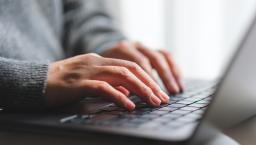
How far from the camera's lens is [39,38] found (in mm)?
979

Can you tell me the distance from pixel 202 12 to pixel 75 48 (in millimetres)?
546

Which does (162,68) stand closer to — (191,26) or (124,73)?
(124,73)

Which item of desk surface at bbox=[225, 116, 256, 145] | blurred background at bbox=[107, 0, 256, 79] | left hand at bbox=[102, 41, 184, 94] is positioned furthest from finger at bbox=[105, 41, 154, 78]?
blurred background at bbox=[107, 0, 256, 79]

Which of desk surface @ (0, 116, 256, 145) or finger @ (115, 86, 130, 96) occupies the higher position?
finger @ (115, 86, 130, 96)

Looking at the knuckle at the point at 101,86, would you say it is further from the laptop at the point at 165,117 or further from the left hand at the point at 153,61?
the left hand at the point at 153,61

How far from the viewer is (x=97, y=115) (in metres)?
0.55

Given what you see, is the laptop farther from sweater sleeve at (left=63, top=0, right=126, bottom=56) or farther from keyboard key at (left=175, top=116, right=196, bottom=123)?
sweater sleeve at (left=63, top=0, right=126, bottom=56)

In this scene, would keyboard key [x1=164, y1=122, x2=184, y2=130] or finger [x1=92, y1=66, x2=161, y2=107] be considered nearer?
keyboard key [x1=164, y1=122, x2=184, y2=130]

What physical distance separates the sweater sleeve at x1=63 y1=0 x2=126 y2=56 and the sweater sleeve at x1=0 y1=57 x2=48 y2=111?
0.52 m

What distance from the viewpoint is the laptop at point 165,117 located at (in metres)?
0.45

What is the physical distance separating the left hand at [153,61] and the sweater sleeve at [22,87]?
0.85ft

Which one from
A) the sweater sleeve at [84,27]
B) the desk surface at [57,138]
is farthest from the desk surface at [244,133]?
the sweater sleeve at [84,27]

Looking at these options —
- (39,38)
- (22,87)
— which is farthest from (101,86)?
(39,38)

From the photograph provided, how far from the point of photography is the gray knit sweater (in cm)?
60
